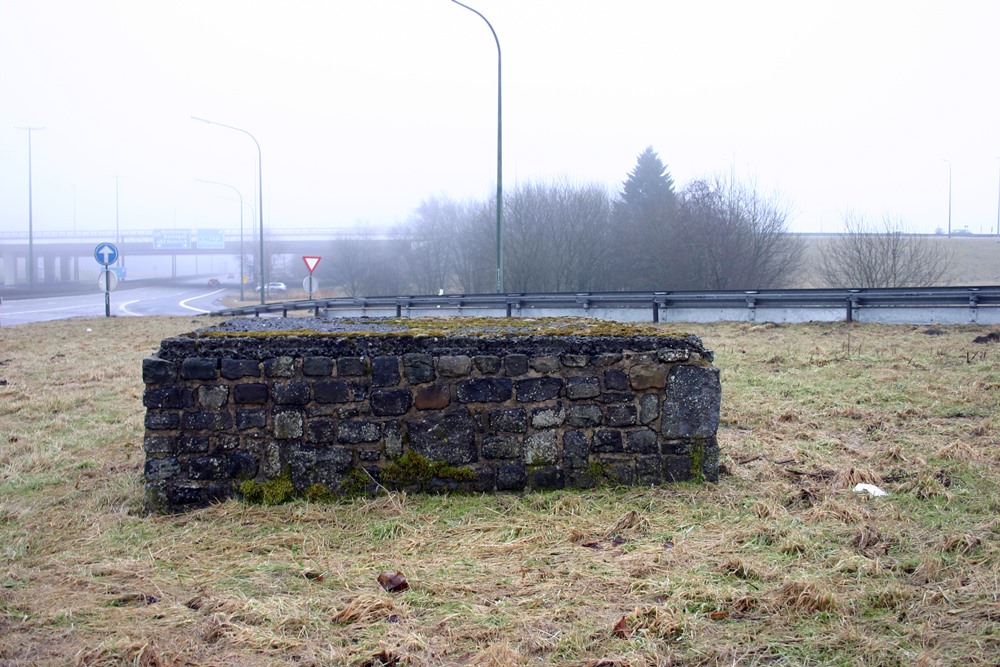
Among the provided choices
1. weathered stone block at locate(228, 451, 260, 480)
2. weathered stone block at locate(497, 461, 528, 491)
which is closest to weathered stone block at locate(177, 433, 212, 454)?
weathered stone block at locate(228, 451, 260, 480)

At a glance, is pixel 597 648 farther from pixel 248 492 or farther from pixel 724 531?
pixel 248 492

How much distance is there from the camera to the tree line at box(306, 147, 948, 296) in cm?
3300

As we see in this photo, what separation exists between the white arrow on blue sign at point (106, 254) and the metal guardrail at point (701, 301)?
380cm

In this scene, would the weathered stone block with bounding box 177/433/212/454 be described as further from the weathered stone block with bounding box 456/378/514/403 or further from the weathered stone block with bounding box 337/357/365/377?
the weathered stone block with bounding box 456/378/514/403

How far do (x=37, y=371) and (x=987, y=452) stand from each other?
485 inches

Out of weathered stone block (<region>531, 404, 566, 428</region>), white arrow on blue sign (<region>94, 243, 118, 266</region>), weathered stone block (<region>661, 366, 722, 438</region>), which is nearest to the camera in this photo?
weathered stone block (<region>531, 404, 566, 428</region>)

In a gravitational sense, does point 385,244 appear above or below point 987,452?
above

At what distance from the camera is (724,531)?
4.46 metres

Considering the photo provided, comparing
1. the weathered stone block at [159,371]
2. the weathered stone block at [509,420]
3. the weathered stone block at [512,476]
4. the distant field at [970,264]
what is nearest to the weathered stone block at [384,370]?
the weathered stone block at [509,420]

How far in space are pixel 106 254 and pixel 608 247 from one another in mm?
21707

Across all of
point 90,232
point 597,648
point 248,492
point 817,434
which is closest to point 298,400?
point 248,492

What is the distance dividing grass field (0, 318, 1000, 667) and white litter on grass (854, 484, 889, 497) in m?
0.12

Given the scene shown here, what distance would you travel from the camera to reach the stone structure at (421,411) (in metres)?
5.04

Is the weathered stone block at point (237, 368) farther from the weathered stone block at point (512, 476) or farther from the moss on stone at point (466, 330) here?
the weathered stone block at point (512, 476)
